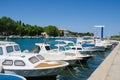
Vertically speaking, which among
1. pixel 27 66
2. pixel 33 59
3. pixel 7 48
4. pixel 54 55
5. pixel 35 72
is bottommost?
pixel 35 72

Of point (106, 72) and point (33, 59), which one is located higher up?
point (33, 59)

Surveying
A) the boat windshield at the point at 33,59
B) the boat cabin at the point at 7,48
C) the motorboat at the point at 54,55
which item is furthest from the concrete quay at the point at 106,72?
the motorboat at the point at 54,55

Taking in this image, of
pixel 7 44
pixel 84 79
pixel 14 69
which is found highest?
pixel 7 44

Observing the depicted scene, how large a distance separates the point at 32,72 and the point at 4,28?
151932 millimetres

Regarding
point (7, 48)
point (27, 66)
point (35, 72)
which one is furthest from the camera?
point (7, 48)

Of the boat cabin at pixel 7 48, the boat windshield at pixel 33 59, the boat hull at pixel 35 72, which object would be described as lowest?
the boat hull at pixel 35 72

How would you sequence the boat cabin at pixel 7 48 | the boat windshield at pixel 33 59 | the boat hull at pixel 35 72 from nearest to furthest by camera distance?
1. the boat hull at pixel 35 72
2. the boat windshield at pixel 33 59
3. the boat cabin at pixel 7 48

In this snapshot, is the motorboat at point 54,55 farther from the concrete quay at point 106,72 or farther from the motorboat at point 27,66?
the concrete quay at point 106,72

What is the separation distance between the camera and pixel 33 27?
654ft

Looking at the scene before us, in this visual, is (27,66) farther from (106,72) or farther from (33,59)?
(106,72)

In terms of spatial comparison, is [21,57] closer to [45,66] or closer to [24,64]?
[24,64]

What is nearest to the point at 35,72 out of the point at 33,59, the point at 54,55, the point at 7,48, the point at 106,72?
the point at 33,59

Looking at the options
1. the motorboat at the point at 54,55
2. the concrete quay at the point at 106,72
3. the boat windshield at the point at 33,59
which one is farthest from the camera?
the motorboat at the point at 54,55

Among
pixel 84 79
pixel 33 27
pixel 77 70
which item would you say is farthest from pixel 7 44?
pixel 33 27
